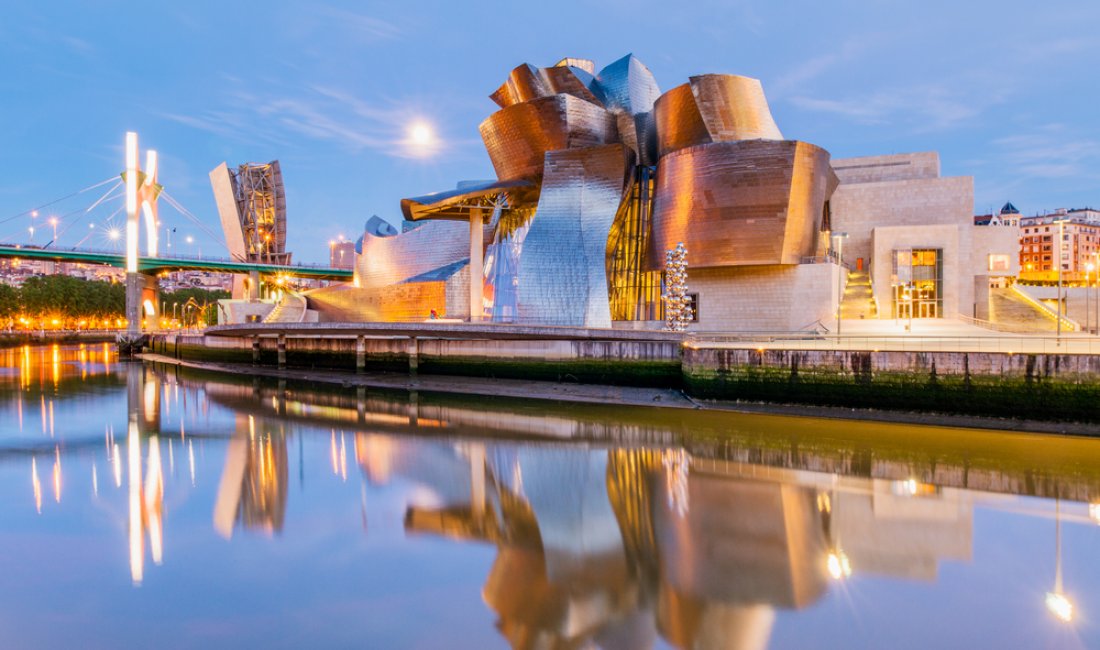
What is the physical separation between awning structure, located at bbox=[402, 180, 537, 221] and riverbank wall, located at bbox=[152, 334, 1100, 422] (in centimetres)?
664

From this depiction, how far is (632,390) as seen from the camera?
20.8 meters

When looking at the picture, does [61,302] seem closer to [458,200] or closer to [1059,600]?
[458,200]

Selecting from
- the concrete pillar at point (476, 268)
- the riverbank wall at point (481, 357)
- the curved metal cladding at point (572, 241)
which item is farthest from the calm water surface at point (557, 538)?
the concrete pillar at point (476, 268)

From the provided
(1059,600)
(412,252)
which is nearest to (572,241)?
(412,252)

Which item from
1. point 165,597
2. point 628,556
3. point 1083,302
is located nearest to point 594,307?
point 628,556

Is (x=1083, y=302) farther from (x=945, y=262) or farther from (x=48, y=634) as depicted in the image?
(x=48, y=634)

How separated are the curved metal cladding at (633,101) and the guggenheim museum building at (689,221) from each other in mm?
80

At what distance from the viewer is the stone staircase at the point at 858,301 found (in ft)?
94.1

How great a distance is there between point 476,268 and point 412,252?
9727 millimetres

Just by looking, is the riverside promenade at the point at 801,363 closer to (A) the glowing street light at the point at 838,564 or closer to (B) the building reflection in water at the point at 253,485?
(A) the glowing street light at the point at 838,564

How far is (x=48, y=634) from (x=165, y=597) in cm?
97

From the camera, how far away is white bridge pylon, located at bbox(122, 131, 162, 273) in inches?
1768

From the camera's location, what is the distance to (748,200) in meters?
25.9

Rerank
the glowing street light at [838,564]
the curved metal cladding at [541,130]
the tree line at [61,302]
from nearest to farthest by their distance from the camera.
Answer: the glowing street light at [838,564]
the curved metal cladding at [541,130]
the tree line at [61,302]
